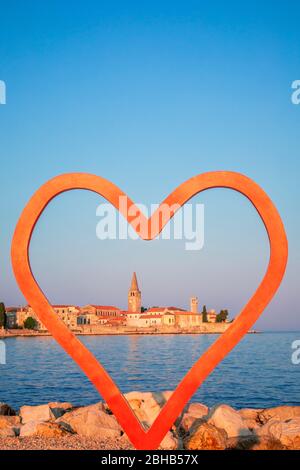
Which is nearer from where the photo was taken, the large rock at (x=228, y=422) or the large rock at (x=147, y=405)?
the large rock at (x=228, y=422)

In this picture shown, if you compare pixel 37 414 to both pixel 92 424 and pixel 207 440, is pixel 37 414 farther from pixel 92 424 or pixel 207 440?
pixel 207 440

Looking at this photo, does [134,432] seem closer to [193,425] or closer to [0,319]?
[193,425]

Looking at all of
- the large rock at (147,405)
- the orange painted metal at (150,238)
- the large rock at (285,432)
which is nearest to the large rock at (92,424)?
the large rock at (147,405)

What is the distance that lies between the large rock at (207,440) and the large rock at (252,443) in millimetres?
199

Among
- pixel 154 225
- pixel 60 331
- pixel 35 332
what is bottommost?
pixel 35 332

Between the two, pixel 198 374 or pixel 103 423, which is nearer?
pixel 198 374

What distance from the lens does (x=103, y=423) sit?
14977 mm

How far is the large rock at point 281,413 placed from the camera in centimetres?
1806

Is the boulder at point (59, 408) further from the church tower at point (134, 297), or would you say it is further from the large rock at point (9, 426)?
the church tower at point (134, 297)

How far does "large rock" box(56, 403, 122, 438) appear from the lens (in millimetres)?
14430

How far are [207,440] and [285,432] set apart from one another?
225 cm

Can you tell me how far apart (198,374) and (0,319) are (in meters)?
125

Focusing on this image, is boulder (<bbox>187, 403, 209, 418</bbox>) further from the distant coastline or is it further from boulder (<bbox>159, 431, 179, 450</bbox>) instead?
the distant coastline
